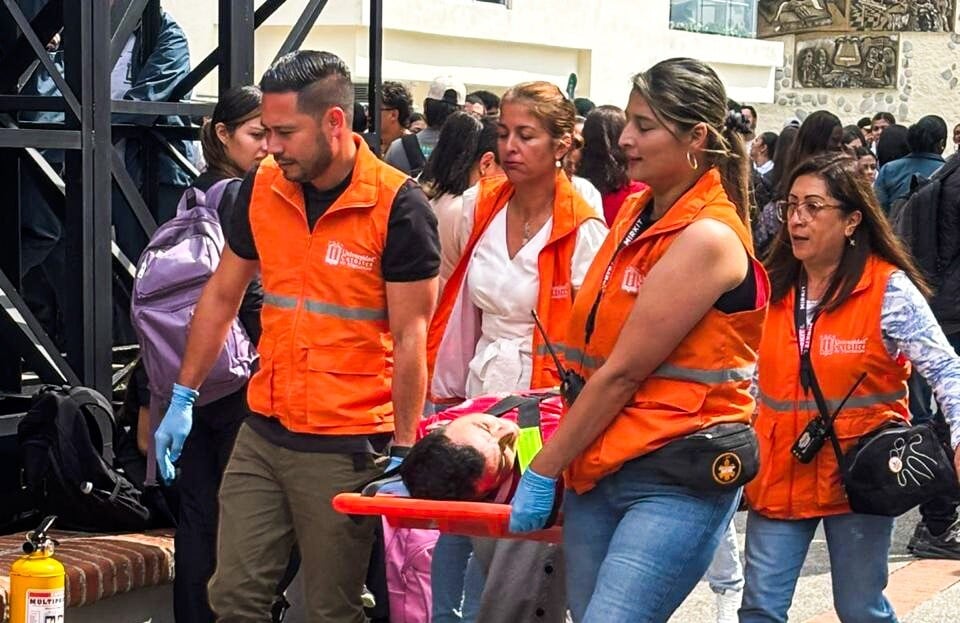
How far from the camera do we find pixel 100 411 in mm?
5828

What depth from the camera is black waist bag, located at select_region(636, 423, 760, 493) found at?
12.6ft

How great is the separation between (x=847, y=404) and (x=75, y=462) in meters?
2.50

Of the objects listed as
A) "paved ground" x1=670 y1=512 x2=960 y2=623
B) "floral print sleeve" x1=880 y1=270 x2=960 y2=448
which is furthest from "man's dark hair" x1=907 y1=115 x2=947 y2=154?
"floral print sleeve" x1=880 y1=270 x2=960 y2=448

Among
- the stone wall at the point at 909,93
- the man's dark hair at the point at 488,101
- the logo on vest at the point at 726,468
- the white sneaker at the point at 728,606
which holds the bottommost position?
the white sneaker at the point at 728,606

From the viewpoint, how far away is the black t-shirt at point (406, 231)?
4.63 metres

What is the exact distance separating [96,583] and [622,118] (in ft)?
8.63

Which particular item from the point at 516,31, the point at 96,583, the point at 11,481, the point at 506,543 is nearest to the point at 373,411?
the point at 506,543

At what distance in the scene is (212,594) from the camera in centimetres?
462

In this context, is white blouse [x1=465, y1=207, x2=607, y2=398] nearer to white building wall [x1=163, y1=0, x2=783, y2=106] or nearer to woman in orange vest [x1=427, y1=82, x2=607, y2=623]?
woman in orange vest [x1=427, y1=82, x2=607, y2=623]

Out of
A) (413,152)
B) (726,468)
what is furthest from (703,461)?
(413,152)

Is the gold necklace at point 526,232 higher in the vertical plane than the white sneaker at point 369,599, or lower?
higher

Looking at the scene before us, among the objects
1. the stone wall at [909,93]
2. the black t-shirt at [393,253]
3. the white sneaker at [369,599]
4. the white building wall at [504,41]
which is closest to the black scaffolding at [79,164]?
the white sneaker at [369,599]

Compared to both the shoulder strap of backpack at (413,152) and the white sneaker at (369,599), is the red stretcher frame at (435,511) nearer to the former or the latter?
the white sneaker at (369,599)

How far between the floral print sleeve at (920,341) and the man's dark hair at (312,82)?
1616 mm
